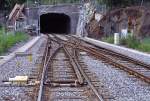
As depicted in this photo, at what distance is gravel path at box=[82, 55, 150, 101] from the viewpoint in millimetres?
11883

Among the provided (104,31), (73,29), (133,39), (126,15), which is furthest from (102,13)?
(133,39)

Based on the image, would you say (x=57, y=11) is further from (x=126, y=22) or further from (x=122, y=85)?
(x=122, y=85)

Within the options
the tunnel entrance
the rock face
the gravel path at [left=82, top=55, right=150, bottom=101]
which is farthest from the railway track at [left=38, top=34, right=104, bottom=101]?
the tunnel entrance

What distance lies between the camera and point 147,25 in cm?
4781

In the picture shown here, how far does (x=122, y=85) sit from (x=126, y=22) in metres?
38.3

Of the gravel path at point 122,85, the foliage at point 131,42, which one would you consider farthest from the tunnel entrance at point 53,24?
the gravel path at point 122,85

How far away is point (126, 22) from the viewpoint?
5178cm

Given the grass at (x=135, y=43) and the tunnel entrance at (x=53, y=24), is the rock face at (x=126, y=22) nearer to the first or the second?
the grass at (x=135, y=43)

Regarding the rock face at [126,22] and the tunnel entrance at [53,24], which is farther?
the tunnel entrance at [53,24]

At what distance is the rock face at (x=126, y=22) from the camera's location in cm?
4766

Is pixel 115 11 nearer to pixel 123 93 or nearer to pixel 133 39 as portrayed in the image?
pixel 133 39

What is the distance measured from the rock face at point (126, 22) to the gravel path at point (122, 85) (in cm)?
2877

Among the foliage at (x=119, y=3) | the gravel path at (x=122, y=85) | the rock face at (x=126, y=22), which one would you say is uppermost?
the gravel path at (x=122, y=85)

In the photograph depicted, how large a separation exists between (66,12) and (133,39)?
4062cm
